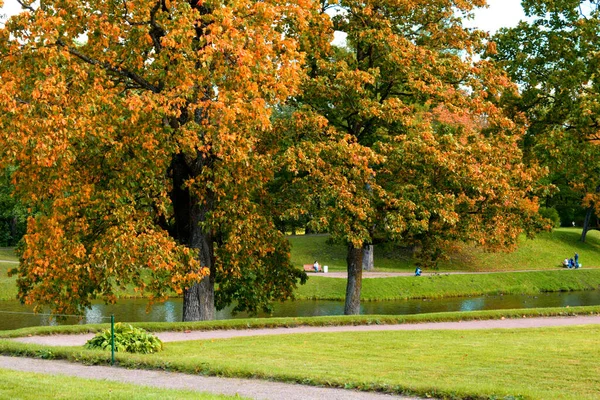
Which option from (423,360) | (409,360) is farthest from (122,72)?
(423,360)

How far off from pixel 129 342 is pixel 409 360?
5636 millimetres

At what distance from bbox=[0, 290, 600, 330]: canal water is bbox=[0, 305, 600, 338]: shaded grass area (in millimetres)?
9667

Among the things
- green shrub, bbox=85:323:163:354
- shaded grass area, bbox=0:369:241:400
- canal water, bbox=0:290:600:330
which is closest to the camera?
shaded grass area, bbox=0:369:241:400

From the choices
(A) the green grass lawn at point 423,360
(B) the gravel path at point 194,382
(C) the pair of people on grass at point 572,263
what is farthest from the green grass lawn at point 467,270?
(B) the gravel path at point 194,382

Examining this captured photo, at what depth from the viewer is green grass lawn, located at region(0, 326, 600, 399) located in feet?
39.8

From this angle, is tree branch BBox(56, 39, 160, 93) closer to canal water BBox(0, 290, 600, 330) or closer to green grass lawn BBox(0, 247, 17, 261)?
canal water BBox(0, 290, 600, 330)

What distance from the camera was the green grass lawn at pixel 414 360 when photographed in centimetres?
1212

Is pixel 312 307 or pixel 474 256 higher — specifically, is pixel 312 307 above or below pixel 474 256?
below

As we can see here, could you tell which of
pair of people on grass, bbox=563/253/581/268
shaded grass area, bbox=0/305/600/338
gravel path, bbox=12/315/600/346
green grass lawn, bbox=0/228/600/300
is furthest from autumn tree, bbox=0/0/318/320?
pair of people on grass, bbox=563/253/581/268

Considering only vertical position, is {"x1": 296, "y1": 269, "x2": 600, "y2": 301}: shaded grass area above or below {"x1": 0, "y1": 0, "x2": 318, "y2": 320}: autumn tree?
below

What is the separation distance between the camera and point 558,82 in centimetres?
2731

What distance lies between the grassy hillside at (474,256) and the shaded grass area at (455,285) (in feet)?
12.0

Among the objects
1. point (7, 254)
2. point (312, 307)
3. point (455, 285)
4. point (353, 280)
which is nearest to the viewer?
point (353, 280)

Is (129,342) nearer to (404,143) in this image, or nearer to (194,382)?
(194,382)
